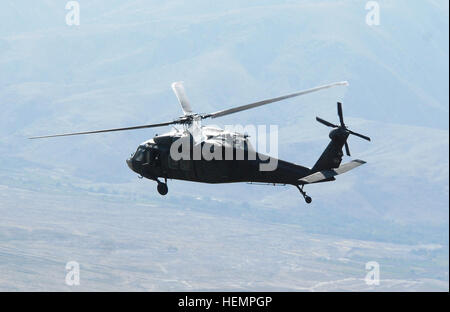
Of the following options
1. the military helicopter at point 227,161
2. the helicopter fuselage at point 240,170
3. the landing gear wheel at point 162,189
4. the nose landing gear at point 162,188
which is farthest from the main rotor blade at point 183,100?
the landing gear wheel at point 162,189

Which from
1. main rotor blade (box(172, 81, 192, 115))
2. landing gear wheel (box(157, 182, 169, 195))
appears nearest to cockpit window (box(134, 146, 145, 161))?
landing gear wheel (box(157, 182, 169, 195))

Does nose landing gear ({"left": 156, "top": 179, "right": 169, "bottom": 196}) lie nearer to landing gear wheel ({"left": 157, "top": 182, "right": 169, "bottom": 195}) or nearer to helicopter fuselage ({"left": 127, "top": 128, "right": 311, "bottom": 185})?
landing gear wheel ({"left": 157, "top": 182, "right": 169, "bottom": 195})

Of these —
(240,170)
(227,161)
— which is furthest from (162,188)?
(240,170)

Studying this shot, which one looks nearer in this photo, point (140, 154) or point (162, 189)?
point (162, 189)

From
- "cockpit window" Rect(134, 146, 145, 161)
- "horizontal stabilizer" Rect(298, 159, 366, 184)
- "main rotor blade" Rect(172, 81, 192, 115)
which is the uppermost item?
"main rotor blade" Rect(172, 81, 192, 115)

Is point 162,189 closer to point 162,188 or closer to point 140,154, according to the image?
point 162,188

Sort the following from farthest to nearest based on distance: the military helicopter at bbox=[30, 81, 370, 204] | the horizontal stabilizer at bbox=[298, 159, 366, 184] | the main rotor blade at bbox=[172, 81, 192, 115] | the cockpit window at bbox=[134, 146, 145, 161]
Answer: the main rotor blade at bbox=[172, 81, 192, 115] → the cockpit window at bbox=[134, 146, 145, 161] → the military helicopter at bbox=[30, 81, 370, 204] → the horizontal stabilizer at bbox=[298, 159, 366, 184]

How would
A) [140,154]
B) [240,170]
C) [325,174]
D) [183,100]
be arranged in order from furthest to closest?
[183,100]
[140,154]
[240,170]
[325,174]

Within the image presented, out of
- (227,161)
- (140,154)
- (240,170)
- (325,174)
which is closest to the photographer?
(325,174)

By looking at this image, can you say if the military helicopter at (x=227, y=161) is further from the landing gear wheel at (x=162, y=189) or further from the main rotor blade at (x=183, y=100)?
the main rotor blade at (x=183, y=100)

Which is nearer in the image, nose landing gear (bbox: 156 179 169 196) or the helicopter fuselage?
the helicopter fuselage

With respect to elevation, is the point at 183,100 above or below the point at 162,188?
above
